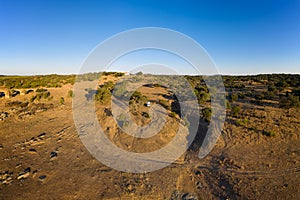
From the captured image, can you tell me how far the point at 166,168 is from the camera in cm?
896

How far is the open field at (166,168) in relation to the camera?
24.2 feet

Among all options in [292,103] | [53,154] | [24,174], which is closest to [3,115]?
[53,154]

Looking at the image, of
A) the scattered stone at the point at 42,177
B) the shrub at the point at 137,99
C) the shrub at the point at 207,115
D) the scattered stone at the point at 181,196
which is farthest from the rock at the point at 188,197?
the shrub at the point at 137,99

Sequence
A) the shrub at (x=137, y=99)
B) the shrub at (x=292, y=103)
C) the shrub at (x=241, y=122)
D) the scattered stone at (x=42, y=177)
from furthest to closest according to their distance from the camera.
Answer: the shrub at (x=137, y=99) → the shrub at (x=292, y=103) → the shrub at (x=241, y=122) → the scattered stone at (x=42, y=177)

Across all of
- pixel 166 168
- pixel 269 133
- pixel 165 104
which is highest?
pixel 165 104

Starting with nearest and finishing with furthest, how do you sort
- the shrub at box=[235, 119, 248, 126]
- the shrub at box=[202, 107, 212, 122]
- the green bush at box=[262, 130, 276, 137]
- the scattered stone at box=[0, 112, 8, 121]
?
the green bush at box=[262, 130, 276, 137]
the shrub at box=[235, 119, 248, 126]
the shrub at box=[202, 107, 212, 122]
the scattered stone at box=[0, 112, 8, 121]

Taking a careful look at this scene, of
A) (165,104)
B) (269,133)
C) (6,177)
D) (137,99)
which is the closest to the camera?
(6,177)

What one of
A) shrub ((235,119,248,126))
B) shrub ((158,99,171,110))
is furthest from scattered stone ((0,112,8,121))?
shrub ((235,119,248,126))

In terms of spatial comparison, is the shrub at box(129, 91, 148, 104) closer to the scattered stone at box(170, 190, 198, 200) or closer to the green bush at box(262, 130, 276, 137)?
the green bush at box(262, 130, 276, 137)

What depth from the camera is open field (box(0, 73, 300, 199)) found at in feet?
24.2

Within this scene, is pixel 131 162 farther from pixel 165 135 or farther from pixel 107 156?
pixel 165 135

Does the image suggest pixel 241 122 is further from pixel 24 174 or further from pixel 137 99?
pixel 24 174

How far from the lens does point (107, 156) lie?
32.4 ft

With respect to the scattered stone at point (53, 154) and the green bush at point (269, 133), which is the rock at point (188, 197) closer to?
the green bush at point (269, 133)
